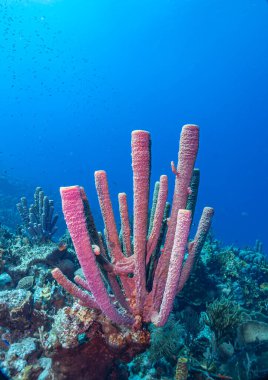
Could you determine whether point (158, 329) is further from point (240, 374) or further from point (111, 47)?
point (111, 47)

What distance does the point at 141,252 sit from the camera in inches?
107

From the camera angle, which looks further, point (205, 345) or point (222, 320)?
point (205, 345)

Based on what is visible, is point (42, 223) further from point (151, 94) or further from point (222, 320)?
point (151, 94)

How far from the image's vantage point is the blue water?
79.5m

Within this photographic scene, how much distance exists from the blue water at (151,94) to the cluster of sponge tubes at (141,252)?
60.1 m

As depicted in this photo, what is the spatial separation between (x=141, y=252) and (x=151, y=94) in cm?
13384

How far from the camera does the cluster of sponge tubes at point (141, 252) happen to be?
7.65ft

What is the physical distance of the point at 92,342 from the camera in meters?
2.80

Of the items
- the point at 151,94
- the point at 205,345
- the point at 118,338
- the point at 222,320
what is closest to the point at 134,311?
the point at 118,338

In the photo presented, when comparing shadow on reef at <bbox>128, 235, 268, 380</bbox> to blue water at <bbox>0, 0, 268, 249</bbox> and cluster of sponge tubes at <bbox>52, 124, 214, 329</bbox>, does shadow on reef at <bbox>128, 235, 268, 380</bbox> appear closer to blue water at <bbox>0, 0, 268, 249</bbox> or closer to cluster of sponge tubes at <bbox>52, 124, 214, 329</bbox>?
cluster of sponge tubes at <bbox>52, 124, 214, 329</bbox>

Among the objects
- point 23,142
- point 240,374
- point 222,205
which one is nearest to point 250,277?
point 240,374

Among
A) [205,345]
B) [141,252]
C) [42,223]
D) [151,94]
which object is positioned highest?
[151,94]

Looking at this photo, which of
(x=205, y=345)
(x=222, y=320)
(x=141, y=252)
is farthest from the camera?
(x=205, y=345)

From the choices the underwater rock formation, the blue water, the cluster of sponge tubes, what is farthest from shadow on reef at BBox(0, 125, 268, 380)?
the blue water
